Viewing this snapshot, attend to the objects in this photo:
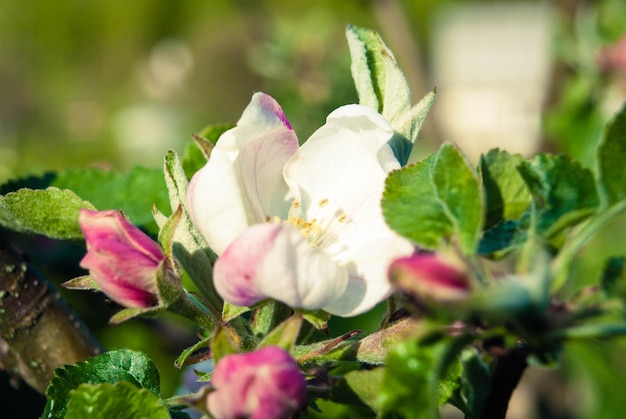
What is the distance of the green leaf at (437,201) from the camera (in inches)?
18.5

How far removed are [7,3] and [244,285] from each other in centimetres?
1339

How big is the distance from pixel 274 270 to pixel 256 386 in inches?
2.8

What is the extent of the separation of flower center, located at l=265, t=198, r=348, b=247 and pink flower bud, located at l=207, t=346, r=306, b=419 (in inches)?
6.4

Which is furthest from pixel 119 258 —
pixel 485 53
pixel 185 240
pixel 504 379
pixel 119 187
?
pixel 485 53

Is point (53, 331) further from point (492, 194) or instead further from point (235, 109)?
point (235, 109)

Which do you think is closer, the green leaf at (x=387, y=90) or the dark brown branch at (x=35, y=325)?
the green leaf at (x=387, y=90)

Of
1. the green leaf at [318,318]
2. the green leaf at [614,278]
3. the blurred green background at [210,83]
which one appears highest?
the green leaf at [614,278]

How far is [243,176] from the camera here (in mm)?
559

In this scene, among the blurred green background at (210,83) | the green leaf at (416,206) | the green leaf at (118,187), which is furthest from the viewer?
the blurred green background at (210,83)

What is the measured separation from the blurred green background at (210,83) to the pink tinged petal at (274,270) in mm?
280

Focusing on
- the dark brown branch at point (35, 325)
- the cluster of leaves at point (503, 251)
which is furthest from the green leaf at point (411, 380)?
the dark brown branch at point (35, 325)

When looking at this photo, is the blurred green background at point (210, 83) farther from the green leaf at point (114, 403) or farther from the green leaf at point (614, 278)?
the green leaf at point (114, 403)

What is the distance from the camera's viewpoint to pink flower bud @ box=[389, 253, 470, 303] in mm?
390

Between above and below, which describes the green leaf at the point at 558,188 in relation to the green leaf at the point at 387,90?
below
